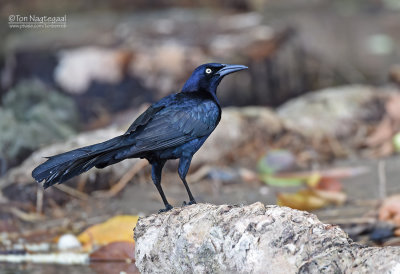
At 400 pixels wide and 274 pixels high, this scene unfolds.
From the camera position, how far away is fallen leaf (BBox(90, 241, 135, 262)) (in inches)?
146

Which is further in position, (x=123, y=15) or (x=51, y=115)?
(x=123, y=15)

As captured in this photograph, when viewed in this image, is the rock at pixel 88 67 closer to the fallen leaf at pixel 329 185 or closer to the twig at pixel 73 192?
the twig at pixel 73 192

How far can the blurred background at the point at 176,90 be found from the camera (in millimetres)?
4395

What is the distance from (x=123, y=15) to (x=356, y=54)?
3.10 meters

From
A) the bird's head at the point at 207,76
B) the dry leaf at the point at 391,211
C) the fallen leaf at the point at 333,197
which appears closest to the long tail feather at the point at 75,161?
the bird's head at the point at 207,76

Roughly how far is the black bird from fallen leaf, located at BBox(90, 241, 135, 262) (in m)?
0.60

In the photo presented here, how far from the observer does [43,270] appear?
360 cm

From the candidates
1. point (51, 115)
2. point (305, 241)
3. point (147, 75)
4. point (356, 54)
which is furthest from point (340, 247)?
point (356, 54)

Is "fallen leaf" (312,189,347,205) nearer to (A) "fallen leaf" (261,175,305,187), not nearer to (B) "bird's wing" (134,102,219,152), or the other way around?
(A) "fallen leaf" (261,175,305,187)

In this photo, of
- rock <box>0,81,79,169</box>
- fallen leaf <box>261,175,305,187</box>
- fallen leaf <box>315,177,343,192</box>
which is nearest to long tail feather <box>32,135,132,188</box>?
fallen leaf <box>315,177,343,192</box>

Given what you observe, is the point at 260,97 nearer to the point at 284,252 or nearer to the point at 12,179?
the point at 12,179

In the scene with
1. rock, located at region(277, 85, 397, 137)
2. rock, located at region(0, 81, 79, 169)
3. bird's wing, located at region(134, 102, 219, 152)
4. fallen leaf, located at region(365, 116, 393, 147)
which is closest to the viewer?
bird's wing, located at region(134, 102, 219, 152)

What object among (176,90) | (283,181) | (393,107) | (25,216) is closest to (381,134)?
(393,107)

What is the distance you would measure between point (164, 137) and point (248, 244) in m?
0.80
